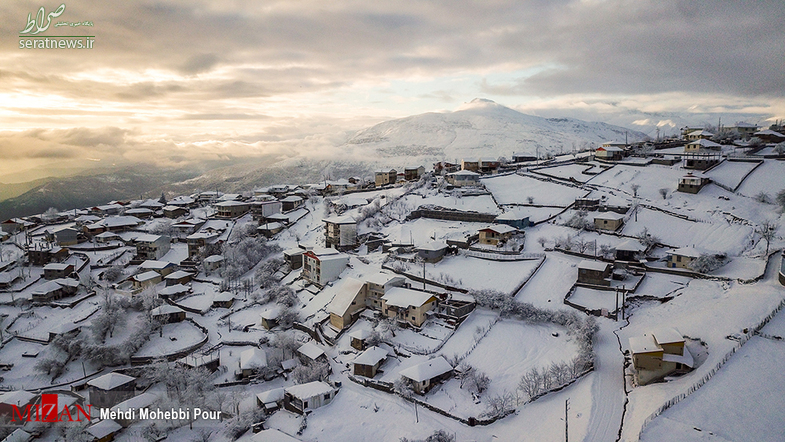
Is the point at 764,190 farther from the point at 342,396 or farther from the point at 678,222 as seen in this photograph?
the point at 342,396

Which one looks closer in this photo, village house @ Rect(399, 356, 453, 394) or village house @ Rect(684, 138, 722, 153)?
village house @ Rect(399, 356, 453, 394)

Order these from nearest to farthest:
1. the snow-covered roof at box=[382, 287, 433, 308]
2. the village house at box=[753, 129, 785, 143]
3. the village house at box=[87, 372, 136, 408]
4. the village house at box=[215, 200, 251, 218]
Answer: the village house at box=[87, 372, 136, 408] < the snow-covered roof at box=[382, 287, 433, 308] < the village house at box=[753, 129, 785, 143] < the village house at box=[215, 200, 251, 218]

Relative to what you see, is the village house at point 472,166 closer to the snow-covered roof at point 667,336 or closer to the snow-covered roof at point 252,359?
the snow-covered roof at point 252,359

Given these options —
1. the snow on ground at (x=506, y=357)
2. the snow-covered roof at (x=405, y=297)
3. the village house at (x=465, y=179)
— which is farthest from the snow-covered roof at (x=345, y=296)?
the village house at (x=465, y=179)

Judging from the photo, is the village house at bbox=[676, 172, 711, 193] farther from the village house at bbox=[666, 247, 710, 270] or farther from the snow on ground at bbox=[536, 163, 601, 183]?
the village house at bbox=[666, 247, 710, 270]

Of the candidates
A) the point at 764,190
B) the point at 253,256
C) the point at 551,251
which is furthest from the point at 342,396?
the point at 764,190

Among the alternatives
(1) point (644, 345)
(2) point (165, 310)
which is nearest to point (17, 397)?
(2) point (165, 310)

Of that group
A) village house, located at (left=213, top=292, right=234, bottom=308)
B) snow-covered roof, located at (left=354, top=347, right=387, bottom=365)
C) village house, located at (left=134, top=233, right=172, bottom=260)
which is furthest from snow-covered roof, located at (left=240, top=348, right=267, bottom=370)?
village house, located at (left=134, top=233, right=172, bottom=260)
